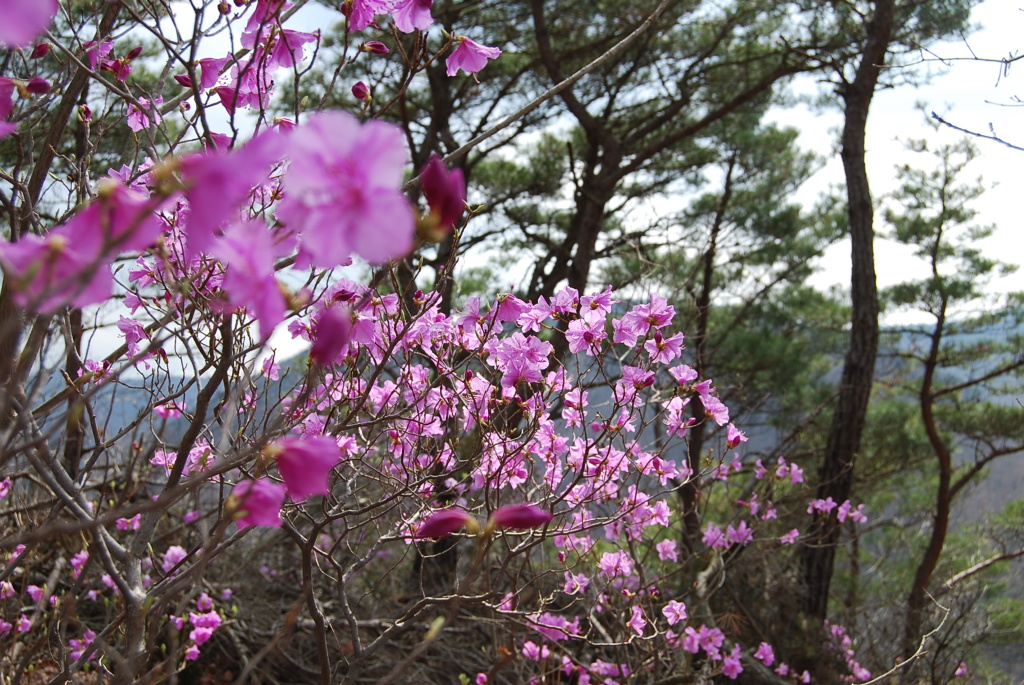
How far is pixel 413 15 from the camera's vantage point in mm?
1254

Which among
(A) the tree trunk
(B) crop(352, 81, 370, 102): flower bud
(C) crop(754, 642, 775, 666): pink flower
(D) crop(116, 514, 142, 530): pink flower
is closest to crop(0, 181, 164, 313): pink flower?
(B) crop(352, 81, 370, 102): flower bud

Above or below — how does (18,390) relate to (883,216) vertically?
below

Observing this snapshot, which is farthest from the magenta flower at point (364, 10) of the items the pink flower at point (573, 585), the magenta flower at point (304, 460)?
the pink flower at point (573, 585)

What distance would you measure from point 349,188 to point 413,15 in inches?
32.8

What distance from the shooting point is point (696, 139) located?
7438 millimetres

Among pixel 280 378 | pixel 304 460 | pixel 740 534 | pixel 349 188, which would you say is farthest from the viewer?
pixel 740 534

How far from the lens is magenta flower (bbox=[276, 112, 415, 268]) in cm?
54

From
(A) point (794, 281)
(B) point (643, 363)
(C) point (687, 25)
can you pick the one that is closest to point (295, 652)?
(B) point (643, 363)

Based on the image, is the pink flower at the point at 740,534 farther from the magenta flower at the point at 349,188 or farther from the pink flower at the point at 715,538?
the magenta flower at the point at 349,188

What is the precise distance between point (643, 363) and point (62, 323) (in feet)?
5.30

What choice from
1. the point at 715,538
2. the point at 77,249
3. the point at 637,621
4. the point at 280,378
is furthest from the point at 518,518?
the point at 715,538

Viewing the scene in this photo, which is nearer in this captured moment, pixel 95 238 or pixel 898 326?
pixel 95 238

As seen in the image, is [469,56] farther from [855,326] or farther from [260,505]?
[855,326]

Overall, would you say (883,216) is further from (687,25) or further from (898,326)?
(687,25)
